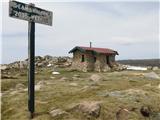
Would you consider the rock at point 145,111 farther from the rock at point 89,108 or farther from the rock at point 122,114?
the rock at point 89,108

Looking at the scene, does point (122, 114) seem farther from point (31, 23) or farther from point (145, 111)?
point (31, 23)

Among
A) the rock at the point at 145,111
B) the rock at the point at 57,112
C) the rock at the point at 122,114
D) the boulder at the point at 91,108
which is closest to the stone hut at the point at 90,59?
the rock at the point at 145,111

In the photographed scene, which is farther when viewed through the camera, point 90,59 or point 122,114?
point 90,59

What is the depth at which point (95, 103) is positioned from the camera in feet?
50.9

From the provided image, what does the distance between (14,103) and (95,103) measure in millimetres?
4281

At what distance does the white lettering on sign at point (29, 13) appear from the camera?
1343 cm

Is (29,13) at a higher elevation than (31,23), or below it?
higher

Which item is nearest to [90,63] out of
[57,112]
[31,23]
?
[57,112]

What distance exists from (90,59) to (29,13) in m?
41.5

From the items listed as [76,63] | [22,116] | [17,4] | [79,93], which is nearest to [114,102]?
[79,93]

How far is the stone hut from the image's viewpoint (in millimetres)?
54812

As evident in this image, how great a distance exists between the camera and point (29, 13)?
1416 cm

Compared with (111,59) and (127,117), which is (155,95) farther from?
(111,59)

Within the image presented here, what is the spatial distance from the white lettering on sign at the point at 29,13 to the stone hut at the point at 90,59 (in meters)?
39.1
